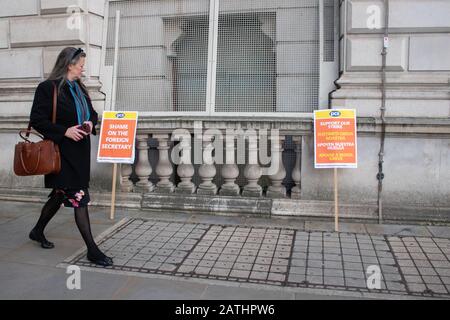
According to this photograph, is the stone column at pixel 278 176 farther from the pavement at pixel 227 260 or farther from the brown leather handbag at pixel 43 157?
the brown leather handbag at pixel 43 157

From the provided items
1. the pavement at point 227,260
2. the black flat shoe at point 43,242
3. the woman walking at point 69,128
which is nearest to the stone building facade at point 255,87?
the pavement at point 227,260

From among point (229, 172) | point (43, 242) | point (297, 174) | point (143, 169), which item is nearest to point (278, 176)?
point (297, 174)

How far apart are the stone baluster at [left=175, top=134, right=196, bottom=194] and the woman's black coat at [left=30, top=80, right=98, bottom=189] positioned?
6.72 feet

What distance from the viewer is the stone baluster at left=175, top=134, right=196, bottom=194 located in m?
6.45

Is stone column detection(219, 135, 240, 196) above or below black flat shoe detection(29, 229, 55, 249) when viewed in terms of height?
above

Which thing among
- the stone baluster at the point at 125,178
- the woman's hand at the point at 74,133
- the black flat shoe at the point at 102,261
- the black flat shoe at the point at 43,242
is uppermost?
the woman's hand at the point at 74,133

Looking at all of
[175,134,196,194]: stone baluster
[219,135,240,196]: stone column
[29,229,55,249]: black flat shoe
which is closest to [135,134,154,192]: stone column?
[175,134,196,194]: stone baluster

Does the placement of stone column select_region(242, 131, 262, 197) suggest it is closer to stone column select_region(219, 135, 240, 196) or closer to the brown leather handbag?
stone column select_region(219, 135, 240, 196)

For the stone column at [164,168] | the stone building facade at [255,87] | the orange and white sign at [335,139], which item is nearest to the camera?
the orange and white sign at [335,139]

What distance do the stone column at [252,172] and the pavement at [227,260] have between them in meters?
0.37

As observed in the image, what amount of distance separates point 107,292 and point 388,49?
442 centimetres

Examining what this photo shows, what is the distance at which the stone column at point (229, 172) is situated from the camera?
6.34 metres

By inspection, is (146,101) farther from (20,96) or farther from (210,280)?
(210,280)

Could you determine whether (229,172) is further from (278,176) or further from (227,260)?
(227,260)
